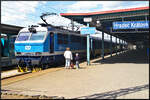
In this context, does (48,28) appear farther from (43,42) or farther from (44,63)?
(44,63)

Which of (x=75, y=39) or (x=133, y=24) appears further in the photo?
(x=75, y=39)

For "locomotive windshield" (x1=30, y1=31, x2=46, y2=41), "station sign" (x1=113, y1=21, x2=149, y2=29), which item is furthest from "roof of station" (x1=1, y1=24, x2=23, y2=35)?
"station sign" (x1=113, y1=21, x2=149, y2=29)

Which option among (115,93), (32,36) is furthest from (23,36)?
(115,93)

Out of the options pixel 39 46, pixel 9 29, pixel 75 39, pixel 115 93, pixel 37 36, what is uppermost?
pixel 9 29

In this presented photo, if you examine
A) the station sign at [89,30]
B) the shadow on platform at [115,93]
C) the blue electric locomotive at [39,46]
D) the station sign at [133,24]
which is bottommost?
the shadow on platform at [115,93]

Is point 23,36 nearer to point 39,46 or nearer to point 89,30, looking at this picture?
point 39,46

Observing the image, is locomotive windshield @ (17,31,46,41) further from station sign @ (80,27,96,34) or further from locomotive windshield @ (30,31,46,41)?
station sign @ (80,27,96,34)

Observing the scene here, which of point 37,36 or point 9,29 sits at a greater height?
point 9,29

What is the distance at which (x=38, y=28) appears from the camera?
13.3 metres

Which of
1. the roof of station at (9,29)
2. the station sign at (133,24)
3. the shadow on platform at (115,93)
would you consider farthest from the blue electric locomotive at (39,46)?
the shadow on platform at (115,93)

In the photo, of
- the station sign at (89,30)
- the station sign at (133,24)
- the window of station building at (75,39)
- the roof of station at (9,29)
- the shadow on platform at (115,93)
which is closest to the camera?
the shadow on platform at (115,93)

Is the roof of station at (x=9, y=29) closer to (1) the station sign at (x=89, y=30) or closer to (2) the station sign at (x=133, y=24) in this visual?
(1) the station sign at (x=89, y=30)

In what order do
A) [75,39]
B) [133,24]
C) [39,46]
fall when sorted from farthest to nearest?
Result: [75,39], [133,24], [39,46]

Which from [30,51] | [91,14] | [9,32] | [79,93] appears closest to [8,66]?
[9,32]
